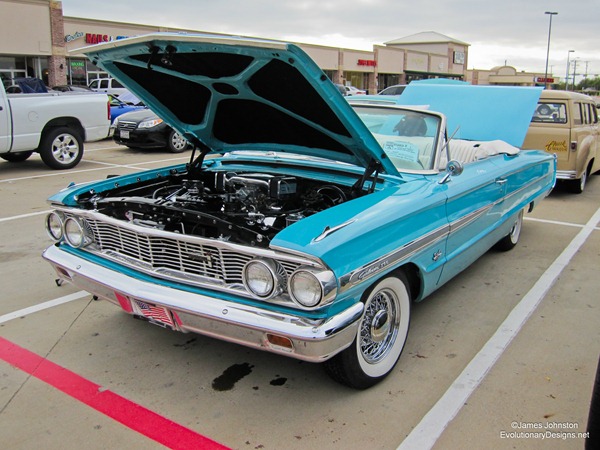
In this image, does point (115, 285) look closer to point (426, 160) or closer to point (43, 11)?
point (426, 160)

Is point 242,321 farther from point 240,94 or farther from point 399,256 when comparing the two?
point 240,94

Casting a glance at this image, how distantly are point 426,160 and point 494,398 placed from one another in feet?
5.60

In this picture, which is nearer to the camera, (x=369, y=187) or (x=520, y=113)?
(x=369, y=187)

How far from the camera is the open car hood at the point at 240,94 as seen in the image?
9.99ft

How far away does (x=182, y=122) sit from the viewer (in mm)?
4398

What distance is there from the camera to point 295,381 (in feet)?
10.5

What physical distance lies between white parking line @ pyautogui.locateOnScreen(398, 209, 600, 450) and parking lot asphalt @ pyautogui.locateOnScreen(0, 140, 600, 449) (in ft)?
0.03

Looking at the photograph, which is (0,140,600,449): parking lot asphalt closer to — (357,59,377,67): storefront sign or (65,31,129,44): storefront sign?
(65,31,129,44): storefront sign

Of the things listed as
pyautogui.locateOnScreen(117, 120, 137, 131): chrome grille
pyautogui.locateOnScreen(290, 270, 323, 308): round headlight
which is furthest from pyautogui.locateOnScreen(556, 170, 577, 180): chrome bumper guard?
pyautogui.locateOnScreen(117, 120, 137, 131): chrome grille

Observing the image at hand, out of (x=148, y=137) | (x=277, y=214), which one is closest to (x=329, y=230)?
(x=277, y=214)

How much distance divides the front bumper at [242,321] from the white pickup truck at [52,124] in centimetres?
772

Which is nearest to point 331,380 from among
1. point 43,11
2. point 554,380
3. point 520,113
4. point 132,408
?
point 132,408

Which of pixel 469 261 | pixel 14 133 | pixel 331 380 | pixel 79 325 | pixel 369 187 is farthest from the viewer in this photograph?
pixel 14 133

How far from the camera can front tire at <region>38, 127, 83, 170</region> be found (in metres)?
10.2
